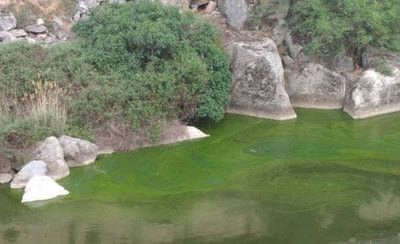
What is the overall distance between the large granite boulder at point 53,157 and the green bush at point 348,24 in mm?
6955

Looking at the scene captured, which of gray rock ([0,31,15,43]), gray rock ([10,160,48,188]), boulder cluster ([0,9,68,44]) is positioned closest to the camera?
gray rock ([10,160,48,188])

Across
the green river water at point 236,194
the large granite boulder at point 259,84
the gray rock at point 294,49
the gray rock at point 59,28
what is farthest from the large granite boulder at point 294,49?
the gray rock at point 59,28

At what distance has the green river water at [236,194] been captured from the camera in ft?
36.0

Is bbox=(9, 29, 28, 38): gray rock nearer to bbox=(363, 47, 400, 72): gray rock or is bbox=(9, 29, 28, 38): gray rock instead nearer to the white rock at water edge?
the white rock at water edge

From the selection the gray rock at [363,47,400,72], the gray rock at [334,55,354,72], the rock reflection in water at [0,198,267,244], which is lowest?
the rock reflection in water at [0,198,267,244]

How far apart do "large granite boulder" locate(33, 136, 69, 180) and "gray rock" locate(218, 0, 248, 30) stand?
6500mm

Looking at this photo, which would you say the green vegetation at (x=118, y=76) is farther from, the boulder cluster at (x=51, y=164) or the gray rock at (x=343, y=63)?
the gray rock at (x=343, y=63)

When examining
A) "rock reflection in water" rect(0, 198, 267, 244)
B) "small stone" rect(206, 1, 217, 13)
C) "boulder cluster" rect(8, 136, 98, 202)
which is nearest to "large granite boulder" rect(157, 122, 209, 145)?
"boulder cluster" rect(8, 136, 98, 202)

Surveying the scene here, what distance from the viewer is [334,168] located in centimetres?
1345

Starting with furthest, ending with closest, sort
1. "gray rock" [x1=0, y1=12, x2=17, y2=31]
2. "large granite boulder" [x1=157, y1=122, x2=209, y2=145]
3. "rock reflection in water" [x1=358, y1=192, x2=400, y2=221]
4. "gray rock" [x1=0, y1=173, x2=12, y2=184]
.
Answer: "gray rock" [x1=0, y1=12, x2=17, y2=31] < "large granite boulder" [x1=157, y1=122, x2=209, y2=145] < "gray rock" [x1=0, y1=173, x2=12, y2=184] < "rock reflection in water" [x1=358, y1=192, x2=400, y2=221]

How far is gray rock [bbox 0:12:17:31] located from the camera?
16250mm

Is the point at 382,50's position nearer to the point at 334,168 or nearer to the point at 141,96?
the point at 334,168

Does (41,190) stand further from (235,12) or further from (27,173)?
(235,12)

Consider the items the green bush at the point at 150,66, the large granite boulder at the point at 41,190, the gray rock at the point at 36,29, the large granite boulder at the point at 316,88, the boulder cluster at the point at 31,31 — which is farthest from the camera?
the large granite boulder at the point at 316,88
